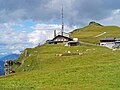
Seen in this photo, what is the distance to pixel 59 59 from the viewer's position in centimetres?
9269

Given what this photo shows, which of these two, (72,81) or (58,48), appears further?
(58,48)

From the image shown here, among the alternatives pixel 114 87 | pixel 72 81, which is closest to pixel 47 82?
pixel 72 81

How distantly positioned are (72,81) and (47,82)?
4143mm

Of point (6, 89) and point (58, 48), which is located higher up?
point (58, 48)

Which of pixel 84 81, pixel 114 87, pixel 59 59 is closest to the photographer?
pixel 114 87

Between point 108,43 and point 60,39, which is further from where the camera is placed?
point 60,39

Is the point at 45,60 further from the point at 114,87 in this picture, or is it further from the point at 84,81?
the point at 114,87

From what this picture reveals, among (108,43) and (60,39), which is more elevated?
(60,39)

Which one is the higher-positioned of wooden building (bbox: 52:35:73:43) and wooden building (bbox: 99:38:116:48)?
wooden building (bbox: 52:35:73:43)

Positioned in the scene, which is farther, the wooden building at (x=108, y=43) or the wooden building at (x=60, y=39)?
the wooden building at (x=60, y=39)

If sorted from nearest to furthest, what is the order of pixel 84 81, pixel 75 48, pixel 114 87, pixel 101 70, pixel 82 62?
pixel 114 87 < pixel 84 81 < pixel 101 70 < pixel 82 62 < pixel 75 48

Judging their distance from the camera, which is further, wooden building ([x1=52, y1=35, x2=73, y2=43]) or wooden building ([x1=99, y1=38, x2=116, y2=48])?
wooden building ([x1=52, y1=35, x2=73, y2=43])

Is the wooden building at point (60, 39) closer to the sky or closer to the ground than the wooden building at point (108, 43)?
closer to the sky

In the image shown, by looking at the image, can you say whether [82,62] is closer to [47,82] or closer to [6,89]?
[47,82]
